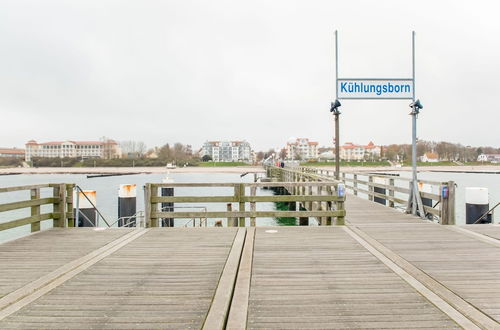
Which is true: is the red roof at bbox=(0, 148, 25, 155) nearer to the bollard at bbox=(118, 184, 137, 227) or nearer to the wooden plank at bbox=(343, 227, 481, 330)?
the bollard at bbox=(118, 184, 137, 227)

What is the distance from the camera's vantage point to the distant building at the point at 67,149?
174m

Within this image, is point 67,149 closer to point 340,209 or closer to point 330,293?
point 340,209

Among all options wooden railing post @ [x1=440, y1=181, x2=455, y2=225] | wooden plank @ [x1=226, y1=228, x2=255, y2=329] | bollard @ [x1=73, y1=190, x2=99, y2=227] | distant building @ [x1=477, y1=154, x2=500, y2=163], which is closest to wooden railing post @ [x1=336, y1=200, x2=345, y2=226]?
wooden railing post @ [x1=440, y1=181, x2=455, y2=225]

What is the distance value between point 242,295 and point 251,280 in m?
0.53

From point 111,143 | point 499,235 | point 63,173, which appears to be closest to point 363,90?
point 499,235

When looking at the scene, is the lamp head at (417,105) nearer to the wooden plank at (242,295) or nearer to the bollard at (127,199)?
the wooden plank at (242,295)

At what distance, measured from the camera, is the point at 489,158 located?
575 feet

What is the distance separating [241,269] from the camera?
488cm

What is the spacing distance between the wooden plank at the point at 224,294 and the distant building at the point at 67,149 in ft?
578

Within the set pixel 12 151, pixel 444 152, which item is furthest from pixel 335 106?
pixel 12 151

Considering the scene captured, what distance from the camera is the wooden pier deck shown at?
341 centimetres

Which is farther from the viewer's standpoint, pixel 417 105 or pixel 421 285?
pixel 417 105

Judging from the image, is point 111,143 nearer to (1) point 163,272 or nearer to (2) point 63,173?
(2) point 63,173

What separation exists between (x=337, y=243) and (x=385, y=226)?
2229 mm
